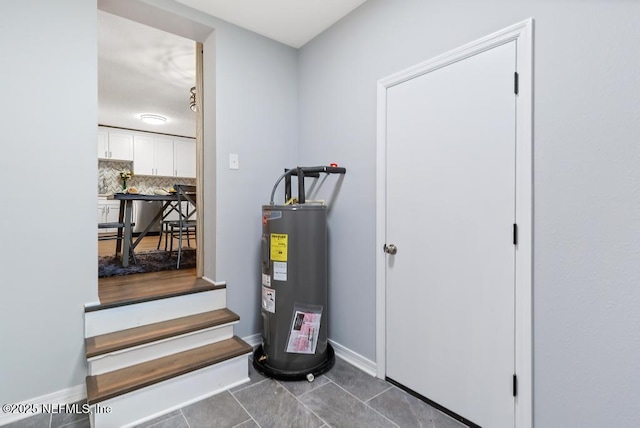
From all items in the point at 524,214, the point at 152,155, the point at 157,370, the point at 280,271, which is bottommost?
the point at 157,370

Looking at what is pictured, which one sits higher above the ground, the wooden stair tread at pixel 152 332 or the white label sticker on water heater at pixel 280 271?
the white label sticker on water heater at pixel 280 271

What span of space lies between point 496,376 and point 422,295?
0.52 metres

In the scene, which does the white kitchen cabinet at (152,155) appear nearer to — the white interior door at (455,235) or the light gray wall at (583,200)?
the white interior door at (455,235)

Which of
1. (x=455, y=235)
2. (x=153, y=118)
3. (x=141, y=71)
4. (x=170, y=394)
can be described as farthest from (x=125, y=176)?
(x=455, y=235)

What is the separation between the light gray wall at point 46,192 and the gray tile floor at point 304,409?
14.0 inches

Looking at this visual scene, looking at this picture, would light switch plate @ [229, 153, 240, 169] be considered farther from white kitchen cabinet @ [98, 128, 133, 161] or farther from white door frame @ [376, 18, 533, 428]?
white kitchen cabinet @ [98, 128, 133, 161]

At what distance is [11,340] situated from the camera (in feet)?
5.45

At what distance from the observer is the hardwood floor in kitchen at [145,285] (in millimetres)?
2078

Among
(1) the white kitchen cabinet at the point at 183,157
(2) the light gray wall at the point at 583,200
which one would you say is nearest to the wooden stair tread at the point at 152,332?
(2) the light gray wall at the point at 583,200

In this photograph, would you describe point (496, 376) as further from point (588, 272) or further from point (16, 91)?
point (16, 91)

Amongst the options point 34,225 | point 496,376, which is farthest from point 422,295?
point 34,225

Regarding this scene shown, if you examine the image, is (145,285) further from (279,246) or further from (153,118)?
(153,118)

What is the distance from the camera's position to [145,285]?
239 centimetres

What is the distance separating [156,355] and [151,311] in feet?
0.98
